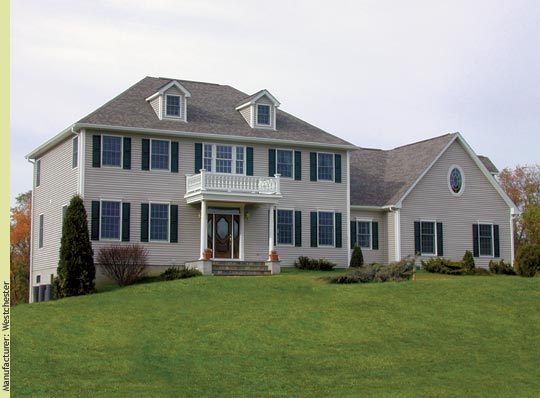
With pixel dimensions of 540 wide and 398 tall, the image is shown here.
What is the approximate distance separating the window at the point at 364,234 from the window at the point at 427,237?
2.44 m

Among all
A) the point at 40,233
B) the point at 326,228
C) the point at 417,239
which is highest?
the point at 326,228

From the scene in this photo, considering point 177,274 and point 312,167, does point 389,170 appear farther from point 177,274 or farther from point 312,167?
point 177,274

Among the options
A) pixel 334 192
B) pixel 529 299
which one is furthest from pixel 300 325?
pixel 334 192

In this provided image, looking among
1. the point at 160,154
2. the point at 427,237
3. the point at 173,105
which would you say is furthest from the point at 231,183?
the point at 427,237

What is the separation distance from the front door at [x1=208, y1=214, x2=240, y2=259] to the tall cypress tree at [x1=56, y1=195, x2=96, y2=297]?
5.86 m

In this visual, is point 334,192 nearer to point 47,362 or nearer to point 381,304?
point 381,304

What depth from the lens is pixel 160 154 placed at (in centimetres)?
3453

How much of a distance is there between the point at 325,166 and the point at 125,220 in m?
9.64

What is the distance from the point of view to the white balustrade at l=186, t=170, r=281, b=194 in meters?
33.6

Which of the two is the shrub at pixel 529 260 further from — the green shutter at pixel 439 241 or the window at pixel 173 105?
the window at pixel 173 105

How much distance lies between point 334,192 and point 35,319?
1727 centimetres

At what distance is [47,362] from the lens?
61.6 feet

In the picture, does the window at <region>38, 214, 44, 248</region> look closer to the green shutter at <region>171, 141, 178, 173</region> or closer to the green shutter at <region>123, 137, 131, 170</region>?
the green shutter at <region>123, 137, 131, 170</region>

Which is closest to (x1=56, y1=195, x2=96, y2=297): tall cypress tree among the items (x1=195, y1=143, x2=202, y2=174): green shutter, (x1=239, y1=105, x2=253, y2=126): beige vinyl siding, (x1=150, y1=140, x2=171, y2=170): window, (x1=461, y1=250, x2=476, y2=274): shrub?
(x1=150, y1=140, x2=171, y2=170): window
